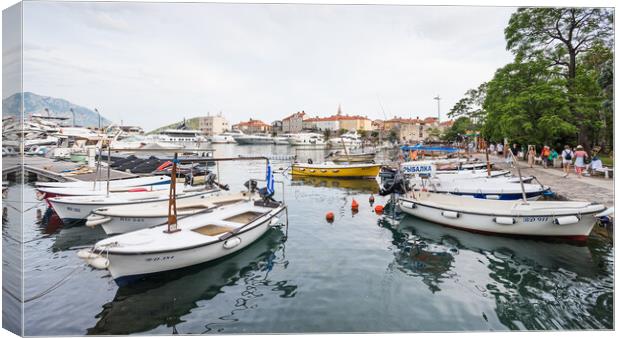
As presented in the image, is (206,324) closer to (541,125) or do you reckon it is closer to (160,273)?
(160,273)

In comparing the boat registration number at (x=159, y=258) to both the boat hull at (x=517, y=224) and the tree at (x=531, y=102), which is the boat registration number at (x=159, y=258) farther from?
the tree at (x=531, y=102)

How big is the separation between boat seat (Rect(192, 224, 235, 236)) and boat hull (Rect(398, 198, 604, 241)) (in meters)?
6.38

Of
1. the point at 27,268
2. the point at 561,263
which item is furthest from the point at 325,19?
the point at 27,268

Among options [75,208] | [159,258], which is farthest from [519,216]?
[75,208]

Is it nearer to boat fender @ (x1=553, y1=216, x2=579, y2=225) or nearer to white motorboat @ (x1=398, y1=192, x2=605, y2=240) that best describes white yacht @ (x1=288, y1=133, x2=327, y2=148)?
white motorboat @ (x1=398, y1=192, x2=605, y2=240)

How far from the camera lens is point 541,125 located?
1447cm

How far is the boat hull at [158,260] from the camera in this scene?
6082mm

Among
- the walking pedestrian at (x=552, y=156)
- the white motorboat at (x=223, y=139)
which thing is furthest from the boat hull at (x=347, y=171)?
the white motorboat at (x=223, y=139)

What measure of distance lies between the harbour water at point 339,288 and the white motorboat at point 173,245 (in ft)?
1.14

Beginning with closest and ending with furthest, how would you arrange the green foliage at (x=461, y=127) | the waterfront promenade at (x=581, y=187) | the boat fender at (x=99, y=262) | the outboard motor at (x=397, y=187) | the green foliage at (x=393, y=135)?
1. the boat fender at (x=99, y=262)
2. the waterfront promenade at (x=581, y=187)
3. the outboard motor at (x=397, y=187)
4. the green foliage at (x=461, y=127)
5. the green foliage at (x=393, y=135)

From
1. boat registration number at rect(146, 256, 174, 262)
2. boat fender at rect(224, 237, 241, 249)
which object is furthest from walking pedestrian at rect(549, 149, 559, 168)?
boat registration number at rect(146, 256, 174, 262)

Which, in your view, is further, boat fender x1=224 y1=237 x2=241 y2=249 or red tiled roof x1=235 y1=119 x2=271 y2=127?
red tiled roof x1=235 y1=119 x2=271 y2=127

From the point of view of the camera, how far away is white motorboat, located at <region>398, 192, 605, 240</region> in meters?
8.23

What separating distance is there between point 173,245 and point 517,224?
27.7 ft
